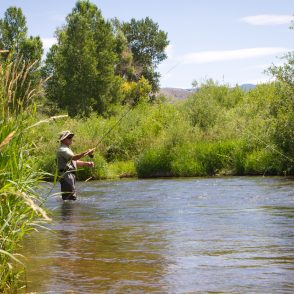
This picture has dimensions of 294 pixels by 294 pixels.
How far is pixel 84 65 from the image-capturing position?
45.3 meters

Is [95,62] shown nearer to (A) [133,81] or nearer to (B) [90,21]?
(B) [90,21]

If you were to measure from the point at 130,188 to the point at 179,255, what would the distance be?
12.3 metres

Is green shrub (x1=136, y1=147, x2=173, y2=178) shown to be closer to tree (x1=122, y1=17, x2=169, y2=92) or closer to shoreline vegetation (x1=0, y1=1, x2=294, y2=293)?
shoreline vegetation (x1=0, y1=1, x2=294, y2=293)

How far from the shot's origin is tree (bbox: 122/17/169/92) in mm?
72188

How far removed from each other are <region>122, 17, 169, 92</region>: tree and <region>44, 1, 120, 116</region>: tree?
2420 cm

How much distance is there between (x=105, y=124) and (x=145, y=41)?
39027mm

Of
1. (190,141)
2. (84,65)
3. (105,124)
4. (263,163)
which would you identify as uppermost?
(84,65)

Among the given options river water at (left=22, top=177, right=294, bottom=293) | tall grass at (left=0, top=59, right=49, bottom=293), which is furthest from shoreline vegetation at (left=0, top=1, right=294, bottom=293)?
river water at (left=22, top=177, right=294, bottom=293)

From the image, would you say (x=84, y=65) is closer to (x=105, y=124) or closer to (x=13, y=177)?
(x=105, y=124)

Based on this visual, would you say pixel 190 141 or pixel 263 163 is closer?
pixel 263 163

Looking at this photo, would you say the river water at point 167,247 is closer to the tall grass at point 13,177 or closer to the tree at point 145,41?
the tall grass at point 13,177

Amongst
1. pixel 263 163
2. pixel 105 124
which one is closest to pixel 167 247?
pixel 263 163

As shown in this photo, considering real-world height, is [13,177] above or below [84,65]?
below

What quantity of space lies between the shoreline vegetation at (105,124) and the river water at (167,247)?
24.0 inches
